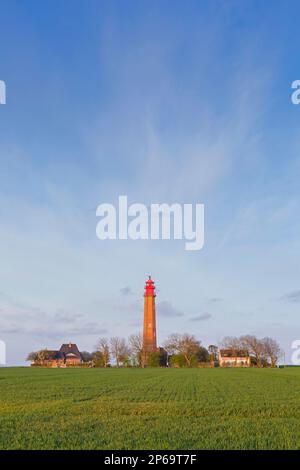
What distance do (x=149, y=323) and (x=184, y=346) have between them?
23214 millimetres

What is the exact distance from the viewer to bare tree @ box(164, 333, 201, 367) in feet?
446

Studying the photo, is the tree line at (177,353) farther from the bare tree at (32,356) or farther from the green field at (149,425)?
the green field at (149,425)

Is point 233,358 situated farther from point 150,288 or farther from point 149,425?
point 149,425

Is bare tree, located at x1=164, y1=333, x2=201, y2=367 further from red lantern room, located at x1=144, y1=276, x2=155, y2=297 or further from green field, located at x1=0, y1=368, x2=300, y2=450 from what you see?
green field, located at x1=0, y1=368, x2=300, y2=450

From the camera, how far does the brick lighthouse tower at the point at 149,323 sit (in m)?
121

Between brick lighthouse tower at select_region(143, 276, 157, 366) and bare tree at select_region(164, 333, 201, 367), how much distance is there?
15461 millimetres

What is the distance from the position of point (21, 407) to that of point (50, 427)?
24.6 feet

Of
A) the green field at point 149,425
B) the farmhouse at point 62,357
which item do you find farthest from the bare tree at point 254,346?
the green field at point 149,425

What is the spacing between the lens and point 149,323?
121312 millimetres

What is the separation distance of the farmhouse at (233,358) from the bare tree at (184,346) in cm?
2015

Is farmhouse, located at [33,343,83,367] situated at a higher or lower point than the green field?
lower

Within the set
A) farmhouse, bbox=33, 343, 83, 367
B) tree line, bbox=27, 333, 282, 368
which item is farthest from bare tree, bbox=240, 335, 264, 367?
farmhouse, bbox=33, 343, 83, 367
